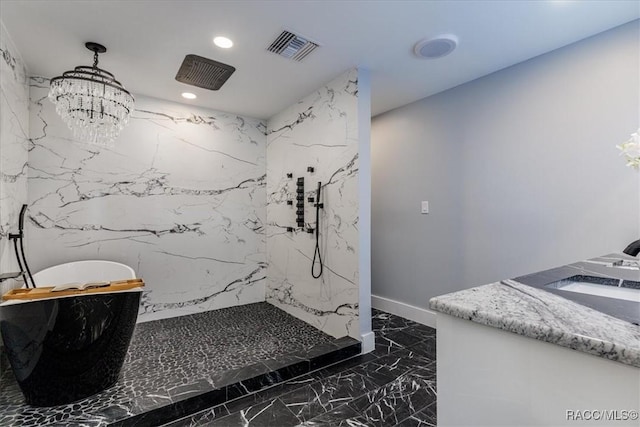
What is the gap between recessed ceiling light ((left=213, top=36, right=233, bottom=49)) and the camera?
7.19ft

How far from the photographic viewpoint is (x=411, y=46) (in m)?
2.28

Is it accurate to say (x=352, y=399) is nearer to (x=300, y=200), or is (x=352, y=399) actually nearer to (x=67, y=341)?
(x=67, y=341)

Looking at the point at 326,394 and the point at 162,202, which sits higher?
the point at 162,202

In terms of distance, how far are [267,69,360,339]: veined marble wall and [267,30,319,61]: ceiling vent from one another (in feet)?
1.64

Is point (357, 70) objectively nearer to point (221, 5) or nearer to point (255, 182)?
point (221, 5)

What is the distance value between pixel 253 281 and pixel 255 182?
4.37ft

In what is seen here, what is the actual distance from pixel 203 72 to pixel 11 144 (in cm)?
156

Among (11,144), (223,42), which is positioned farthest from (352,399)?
(11,144)

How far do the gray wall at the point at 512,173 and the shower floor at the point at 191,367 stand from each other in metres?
1.34

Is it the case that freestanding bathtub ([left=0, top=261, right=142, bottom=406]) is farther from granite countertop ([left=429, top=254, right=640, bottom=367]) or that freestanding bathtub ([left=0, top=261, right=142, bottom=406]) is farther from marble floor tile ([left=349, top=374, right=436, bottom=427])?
granite countertop ([left=429, top=254, right=640, bottom=367])

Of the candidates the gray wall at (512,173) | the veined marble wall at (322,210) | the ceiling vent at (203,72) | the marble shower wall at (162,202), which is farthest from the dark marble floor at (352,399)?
the ceiling vent at (203,72)

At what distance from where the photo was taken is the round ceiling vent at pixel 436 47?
7.14ft

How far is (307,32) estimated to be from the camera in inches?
83.4

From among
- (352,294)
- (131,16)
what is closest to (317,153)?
(352,294)
